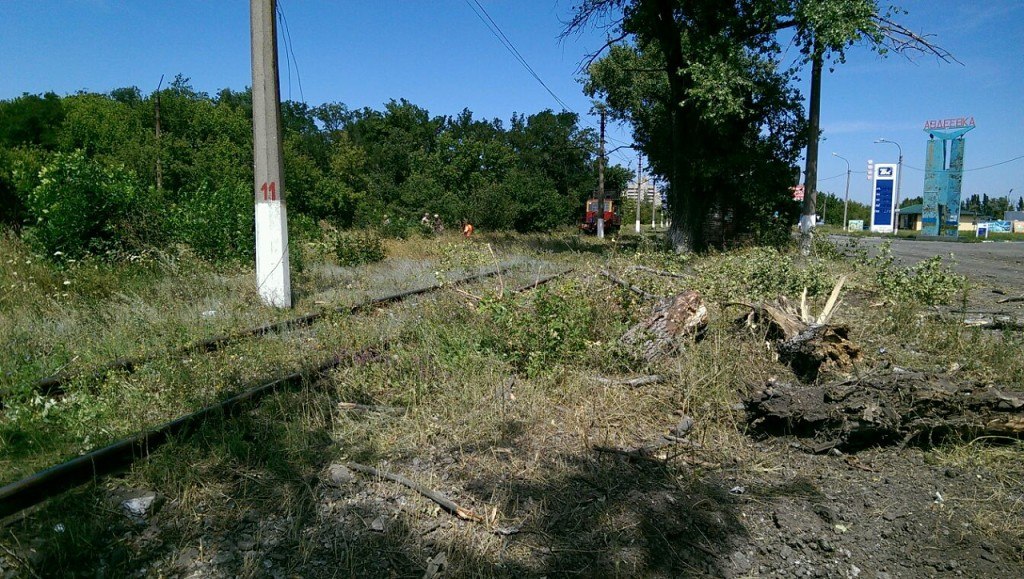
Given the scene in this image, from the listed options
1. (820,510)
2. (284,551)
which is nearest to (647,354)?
(820,510)

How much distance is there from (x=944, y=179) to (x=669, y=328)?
176ft

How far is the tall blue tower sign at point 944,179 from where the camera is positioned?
1872 inches

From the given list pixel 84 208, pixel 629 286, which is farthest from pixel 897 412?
pixel 84 208

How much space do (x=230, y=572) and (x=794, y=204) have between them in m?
25.4

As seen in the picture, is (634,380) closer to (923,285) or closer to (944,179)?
(923,285)

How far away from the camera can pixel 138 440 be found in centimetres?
→ 376

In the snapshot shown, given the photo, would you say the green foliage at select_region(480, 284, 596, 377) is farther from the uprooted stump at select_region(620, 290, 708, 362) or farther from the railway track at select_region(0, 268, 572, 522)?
the railway track at select_region(0, 268, 572, 522)

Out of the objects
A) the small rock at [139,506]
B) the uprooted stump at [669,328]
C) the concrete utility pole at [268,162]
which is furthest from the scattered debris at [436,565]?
the concrete utility pole at [268,162]

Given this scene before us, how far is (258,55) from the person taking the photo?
28.8 ft

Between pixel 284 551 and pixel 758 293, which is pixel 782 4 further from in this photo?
pixel 284 551

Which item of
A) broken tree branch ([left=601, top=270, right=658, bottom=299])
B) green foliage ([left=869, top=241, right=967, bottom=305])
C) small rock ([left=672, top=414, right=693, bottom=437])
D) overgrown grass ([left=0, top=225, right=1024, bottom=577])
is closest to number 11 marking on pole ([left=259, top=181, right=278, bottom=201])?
overgrown grass ([left=0, top=225, right=1024, bottom=577])

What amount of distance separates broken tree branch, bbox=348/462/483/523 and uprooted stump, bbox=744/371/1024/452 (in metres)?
2.29

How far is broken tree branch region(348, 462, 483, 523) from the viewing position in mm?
3271

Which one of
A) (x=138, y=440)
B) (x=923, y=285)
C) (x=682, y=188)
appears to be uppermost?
(x=682, y=188)
